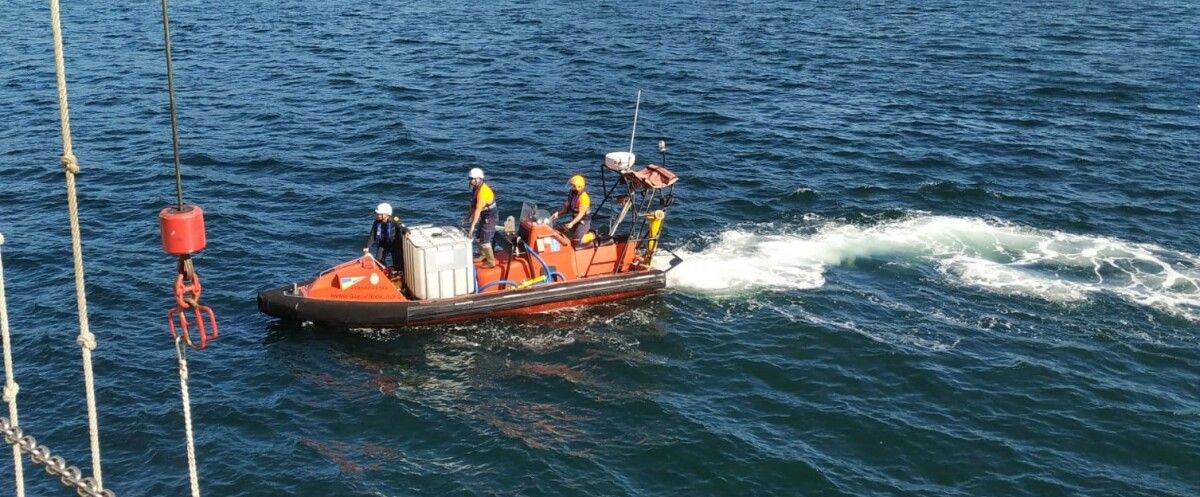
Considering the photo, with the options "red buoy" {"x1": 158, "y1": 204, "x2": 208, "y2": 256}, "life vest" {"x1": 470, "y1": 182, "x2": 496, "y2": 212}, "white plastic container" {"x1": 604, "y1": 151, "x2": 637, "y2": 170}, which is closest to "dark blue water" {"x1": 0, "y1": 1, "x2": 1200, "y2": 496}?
"life vest" {"x1": 470, "y1": 182, "x2": 496, "y2": 212}

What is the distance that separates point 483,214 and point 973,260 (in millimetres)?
10326

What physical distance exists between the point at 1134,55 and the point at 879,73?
9502mm

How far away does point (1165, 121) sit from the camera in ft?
108

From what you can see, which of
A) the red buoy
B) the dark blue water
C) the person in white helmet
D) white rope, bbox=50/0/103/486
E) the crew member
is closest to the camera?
white rope, bbox=50/0/103/486

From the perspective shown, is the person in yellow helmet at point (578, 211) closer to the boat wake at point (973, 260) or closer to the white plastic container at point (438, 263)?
the white plastic container at point (438, 263)

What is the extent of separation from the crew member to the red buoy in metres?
11.0

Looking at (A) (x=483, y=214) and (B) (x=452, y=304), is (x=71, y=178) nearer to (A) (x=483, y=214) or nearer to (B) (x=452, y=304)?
(B) (x=452, y=304)

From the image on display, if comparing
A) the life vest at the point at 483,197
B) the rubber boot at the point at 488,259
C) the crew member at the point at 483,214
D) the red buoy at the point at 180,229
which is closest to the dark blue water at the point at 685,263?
the rubber boot at the point at 488,259

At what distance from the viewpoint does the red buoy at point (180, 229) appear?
870 centimetres

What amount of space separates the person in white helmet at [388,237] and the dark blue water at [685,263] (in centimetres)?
162

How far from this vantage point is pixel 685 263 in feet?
76.7

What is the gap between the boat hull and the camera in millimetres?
19547

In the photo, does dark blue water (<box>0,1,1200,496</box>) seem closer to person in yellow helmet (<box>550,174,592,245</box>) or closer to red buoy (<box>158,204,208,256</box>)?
person in yellow helmet (<box>550,174,592,245</box>)

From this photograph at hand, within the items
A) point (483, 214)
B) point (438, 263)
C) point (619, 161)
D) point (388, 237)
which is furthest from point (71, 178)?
point (619, 161)
